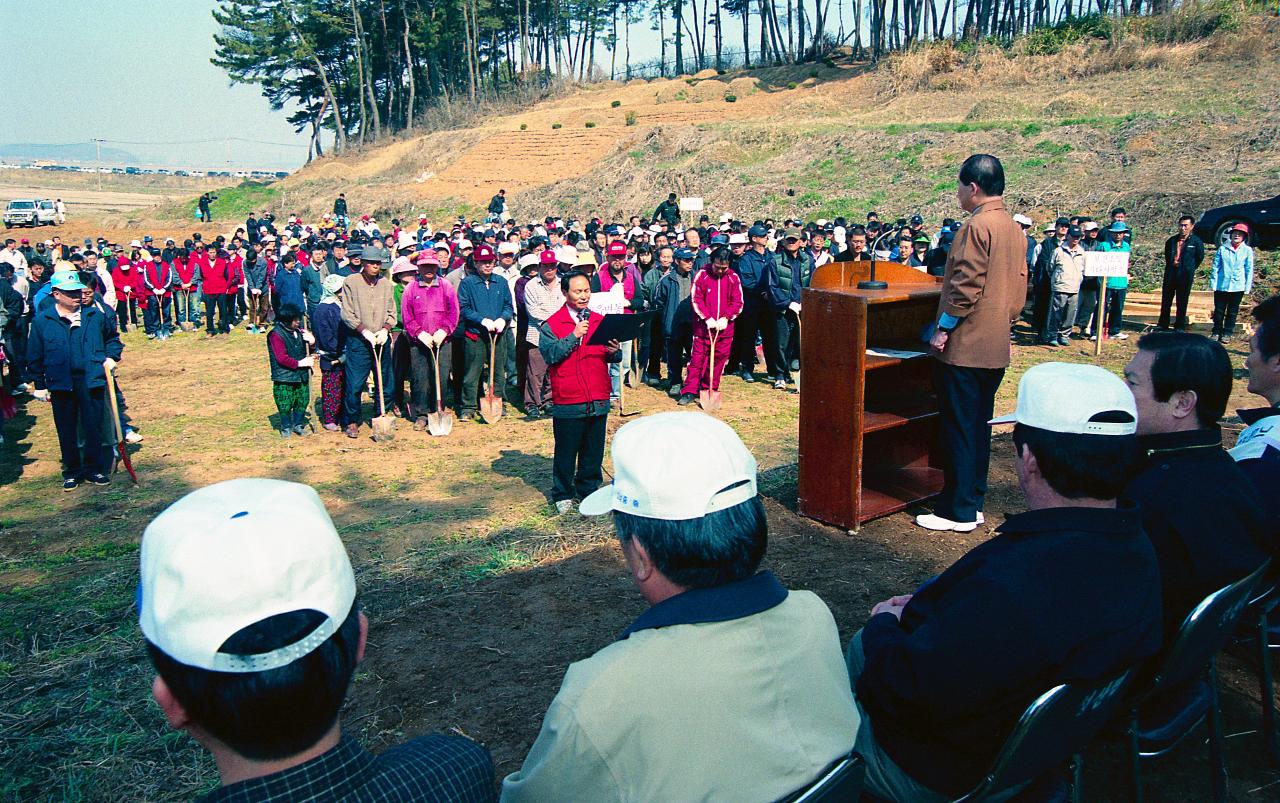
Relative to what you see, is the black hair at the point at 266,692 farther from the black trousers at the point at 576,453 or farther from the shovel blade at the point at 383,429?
the shovel blade at the point at 383,429

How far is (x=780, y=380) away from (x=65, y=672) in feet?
32.0

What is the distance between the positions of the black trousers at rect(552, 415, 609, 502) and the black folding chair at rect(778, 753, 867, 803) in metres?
5.12

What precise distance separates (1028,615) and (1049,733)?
1.13 feet

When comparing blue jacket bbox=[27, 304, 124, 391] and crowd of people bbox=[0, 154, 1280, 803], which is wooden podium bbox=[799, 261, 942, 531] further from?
blue jacket bbox=[27, 304, 124, 391]

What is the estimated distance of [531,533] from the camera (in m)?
6.36

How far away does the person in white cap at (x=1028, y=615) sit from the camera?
2.22 metres

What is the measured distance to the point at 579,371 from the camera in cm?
681

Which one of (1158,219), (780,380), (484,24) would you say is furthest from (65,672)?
(484,24)

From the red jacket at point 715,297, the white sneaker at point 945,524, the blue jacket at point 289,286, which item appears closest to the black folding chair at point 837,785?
the white sneaker at point 945,524

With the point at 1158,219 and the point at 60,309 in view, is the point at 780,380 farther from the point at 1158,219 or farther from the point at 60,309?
the point at 1158,219

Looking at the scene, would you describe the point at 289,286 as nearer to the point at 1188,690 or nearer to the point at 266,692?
the point at 1188,690

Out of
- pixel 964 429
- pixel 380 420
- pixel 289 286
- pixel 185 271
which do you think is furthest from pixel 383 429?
pixel 185 271

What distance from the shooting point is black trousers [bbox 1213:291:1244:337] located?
1433 cm

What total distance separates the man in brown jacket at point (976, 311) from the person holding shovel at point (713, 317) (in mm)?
5736
